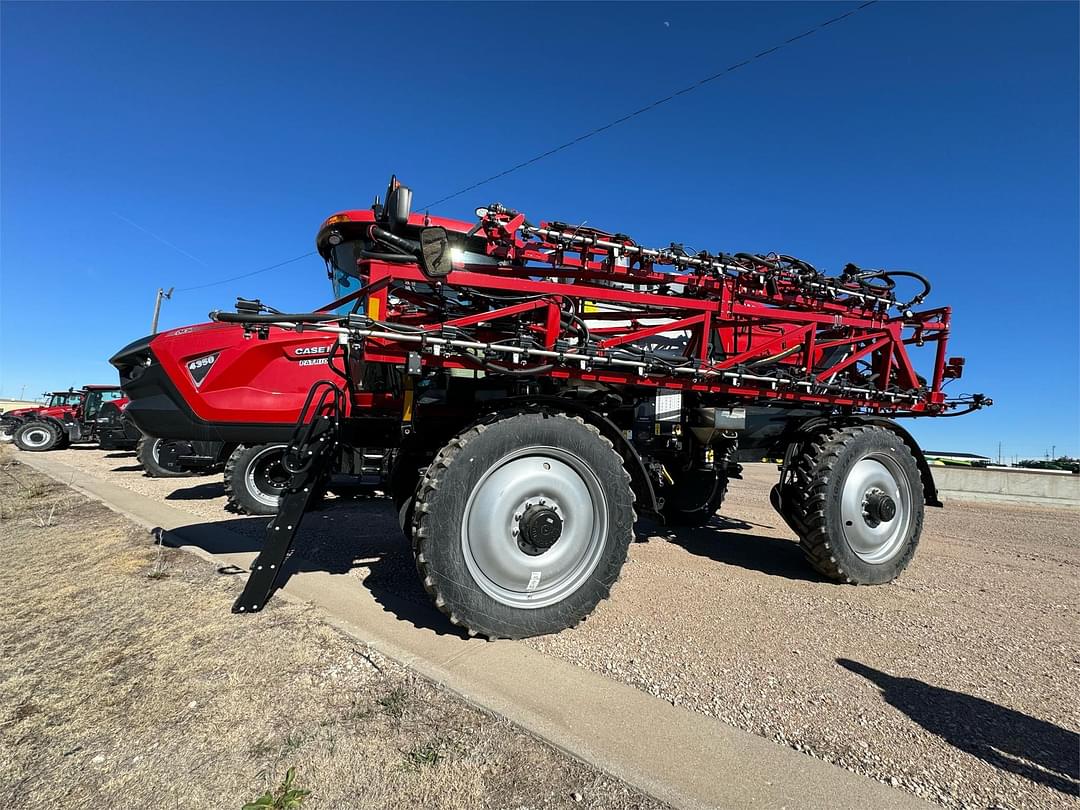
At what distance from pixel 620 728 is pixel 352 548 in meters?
3.38

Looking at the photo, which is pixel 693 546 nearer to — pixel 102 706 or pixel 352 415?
pixel 352 415

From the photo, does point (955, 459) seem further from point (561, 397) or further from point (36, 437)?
point (36, 437)

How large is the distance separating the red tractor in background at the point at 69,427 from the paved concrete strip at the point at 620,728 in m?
19.8

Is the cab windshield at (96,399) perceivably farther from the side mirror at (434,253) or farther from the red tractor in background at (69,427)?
the side mirror at (434,253)

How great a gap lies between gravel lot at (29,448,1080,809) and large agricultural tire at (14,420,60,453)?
20701mm

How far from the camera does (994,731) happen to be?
6.97 feet

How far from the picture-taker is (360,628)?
2.88 meters

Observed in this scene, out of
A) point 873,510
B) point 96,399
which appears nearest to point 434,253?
point 873,510

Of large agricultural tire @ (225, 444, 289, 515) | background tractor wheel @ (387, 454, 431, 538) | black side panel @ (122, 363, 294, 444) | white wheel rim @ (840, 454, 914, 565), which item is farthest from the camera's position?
large agricultural tire @ (225, 444, 289, 515)

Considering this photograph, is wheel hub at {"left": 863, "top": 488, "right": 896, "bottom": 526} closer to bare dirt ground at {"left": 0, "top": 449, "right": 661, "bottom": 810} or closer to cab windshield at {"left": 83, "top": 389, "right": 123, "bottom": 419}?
bare dirt ground at {"left": 0, "top": 449, "right": 661, "bottom": 810}

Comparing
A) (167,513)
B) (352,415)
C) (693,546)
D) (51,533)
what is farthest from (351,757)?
(167,513)

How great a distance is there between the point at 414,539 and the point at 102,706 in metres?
1.36


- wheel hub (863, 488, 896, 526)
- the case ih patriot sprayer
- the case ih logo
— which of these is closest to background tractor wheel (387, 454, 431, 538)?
the case ih patriot sprayer

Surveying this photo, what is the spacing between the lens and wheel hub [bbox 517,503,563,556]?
295 centimetres
